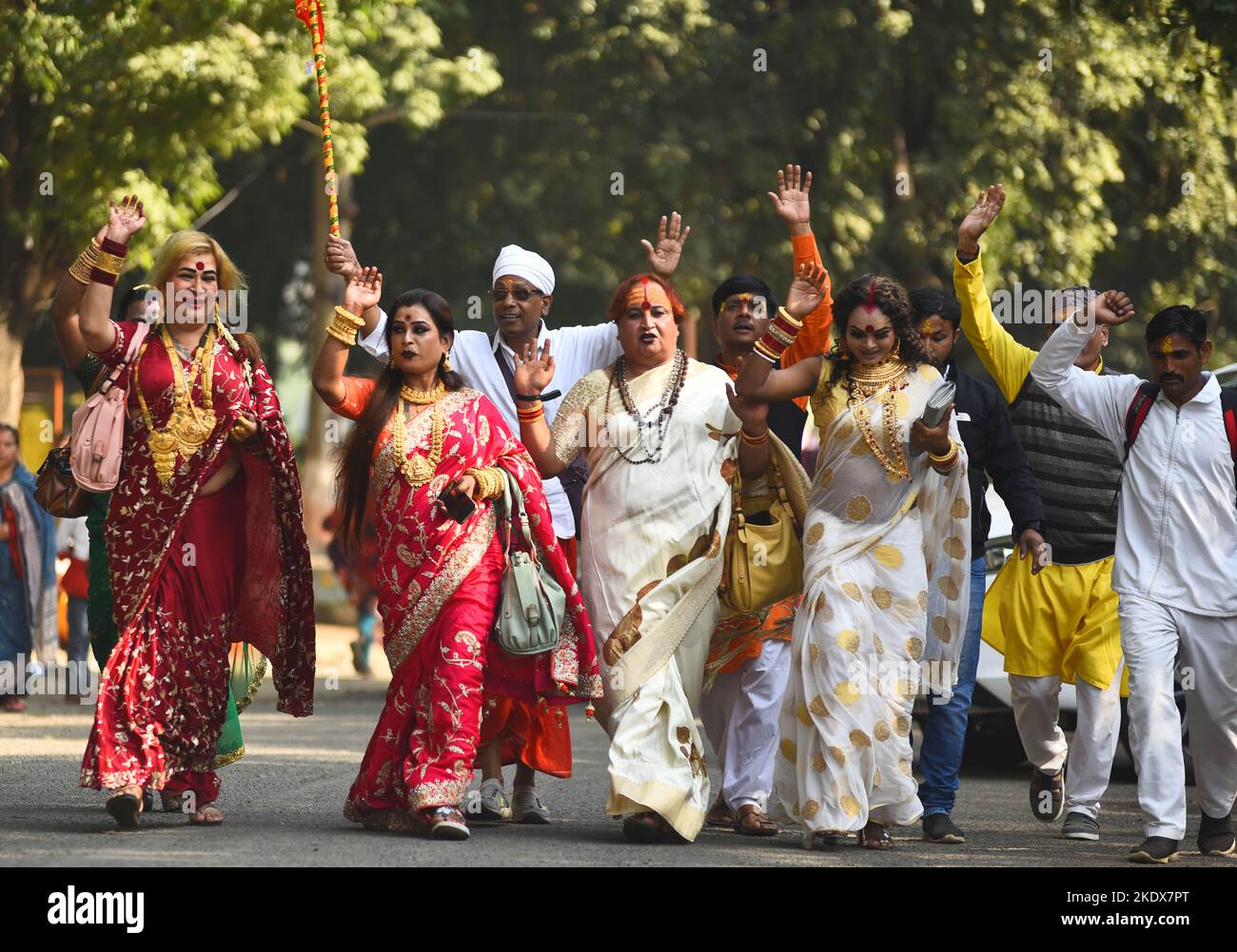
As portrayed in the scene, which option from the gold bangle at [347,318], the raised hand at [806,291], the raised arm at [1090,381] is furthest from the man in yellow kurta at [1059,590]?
the gold bangle at [347,318]

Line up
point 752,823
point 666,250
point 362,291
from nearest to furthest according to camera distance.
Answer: point 362,291, point 752,823, point 666,250

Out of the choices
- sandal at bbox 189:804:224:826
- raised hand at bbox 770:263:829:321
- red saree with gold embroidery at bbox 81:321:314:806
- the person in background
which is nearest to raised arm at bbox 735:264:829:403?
raised hand at bbox 770:263:829:321

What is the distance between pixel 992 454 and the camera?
8492 mm

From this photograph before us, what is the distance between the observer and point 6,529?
48.3 ft

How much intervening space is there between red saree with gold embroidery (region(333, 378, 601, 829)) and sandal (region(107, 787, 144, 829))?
2.56ft

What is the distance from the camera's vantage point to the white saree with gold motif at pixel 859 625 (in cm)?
744

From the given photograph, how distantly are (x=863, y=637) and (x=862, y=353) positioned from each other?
1104 millimetres

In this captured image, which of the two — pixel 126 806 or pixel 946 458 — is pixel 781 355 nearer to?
pixel 946 458

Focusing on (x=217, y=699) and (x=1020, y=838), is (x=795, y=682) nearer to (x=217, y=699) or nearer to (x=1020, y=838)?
(x=1020, y=838)

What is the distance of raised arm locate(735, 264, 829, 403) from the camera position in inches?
294

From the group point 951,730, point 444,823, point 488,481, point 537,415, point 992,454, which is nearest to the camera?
point 444,823

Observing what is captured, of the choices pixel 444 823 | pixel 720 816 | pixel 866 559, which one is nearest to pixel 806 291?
pixel 866 559

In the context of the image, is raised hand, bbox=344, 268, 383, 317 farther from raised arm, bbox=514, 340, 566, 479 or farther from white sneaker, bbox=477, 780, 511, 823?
white sneaker, bbox=477, 780, 511, 823

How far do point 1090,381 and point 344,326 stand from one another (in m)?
2.89
